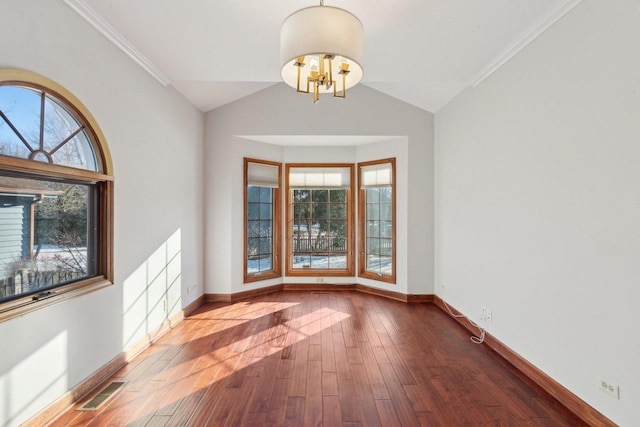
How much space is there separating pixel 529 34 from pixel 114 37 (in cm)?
350

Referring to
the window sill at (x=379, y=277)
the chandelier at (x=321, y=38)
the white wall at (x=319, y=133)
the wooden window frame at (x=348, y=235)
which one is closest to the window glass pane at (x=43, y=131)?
the chandelier at (x=321, y=38)

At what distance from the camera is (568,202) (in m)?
2.25

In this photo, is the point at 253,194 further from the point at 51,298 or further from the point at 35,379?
the point at 35,379

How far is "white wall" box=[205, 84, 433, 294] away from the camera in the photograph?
4.74 m

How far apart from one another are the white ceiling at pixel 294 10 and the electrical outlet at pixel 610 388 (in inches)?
101

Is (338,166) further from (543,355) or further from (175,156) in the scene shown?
(543,355)

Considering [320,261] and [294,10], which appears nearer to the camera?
[294,10]

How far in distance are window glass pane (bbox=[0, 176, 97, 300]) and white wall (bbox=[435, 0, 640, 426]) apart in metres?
3.67

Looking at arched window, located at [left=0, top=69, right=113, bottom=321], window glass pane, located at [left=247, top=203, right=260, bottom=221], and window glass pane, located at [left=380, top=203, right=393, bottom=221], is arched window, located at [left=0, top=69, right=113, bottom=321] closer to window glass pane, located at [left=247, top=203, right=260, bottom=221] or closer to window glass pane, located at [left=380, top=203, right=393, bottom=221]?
window glass pane, located at [left=247, top=203, right=260, bottom=221]

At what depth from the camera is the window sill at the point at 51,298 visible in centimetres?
181

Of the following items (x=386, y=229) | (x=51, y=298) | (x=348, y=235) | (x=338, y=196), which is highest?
(x=338, y=196)

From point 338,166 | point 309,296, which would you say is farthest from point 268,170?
point 309,296

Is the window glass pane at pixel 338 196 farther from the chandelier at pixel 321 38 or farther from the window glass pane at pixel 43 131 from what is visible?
the window glass pane at pixel 43 131

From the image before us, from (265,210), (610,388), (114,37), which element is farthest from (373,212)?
(114,37)
